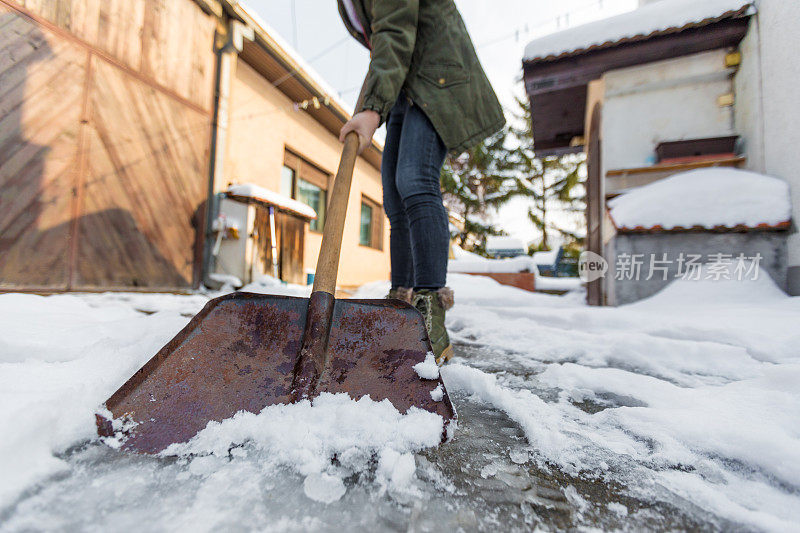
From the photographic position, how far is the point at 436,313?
1159 mm

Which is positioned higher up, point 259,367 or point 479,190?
point 479,190

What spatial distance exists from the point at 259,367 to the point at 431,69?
116cm

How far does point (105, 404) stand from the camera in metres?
0.56

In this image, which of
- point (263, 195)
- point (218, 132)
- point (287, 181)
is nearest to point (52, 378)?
point (263, 195)

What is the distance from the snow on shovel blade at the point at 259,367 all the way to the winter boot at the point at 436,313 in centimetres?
30

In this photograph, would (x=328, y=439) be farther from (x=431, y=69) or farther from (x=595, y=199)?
(x=595, y=199)

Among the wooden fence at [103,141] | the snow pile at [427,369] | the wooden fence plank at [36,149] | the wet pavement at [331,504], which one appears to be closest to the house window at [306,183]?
the wooden fence at [103,141]

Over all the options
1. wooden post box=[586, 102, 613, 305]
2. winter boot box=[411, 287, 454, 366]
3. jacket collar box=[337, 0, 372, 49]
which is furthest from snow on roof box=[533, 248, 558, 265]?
winter boot box=[411, 287, 454, 366]

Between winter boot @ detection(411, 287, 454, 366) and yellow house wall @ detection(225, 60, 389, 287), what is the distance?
348 cm

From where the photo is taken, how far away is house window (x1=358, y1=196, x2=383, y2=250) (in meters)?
7.79

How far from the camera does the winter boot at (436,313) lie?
1.12 meters

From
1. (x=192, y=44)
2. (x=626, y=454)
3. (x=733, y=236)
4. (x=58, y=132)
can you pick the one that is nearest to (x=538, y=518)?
(x=626, y=454)

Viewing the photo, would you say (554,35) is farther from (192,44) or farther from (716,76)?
(192,44)

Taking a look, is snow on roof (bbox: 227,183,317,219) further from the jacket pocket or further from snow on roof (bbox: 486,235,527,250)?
snow on roof (bbox: 486,235,527,250)
